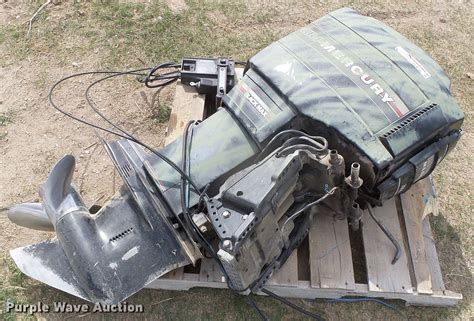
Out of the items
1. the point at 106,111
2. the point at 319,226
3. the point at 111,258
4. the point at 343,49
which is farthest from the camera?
the point at 106,111

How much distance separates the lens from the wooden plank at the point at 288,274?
2643 millimetres

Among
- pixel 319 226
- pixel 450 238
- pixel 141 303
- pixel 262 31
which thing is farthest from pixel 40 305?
pixel 262 31

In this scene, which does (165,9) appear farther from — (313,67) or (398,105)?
(398,105)

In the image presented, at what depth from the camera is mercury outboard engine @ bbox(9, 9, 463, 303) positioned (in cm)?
233

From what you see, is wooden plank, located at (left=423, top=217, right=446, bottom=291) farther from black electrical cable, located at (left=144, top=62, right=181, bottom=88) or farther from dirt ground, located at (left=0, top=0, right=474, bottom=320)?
black electrical cable, located at (left=144, top=62, right=181, bottom=88)

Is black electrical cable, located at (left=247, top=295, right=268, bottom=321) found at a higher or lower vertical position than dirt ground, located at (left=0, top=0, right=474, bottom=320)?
lower

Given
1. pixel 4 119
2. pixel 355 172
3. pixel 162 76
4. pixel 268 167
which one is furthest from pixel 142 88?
pixel 355 172

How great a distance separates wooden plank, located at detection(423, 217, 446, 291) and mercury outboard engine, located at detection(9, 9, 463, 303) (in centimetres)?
48

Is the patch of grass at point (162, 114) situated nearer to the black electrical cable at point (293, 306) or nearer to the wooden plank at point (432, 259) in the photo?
the black electrical cable at point (293, 306)

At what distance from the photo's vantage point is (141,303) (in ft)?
9.04

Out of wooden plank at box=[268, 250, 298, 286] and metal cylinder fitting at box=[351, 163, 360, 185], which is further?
wooden plank at box=[268, 250, 298, 286]

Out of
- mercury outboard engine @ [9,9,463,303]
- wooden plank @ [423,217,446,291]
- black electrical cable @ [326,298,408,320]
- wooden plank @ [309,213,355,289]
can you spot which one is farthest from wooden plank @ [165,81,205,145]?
wooden plank @ [423,217,446,291]

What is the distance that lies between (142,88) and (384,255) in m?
2.17

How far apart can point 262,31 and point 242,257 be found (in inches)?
99.5
